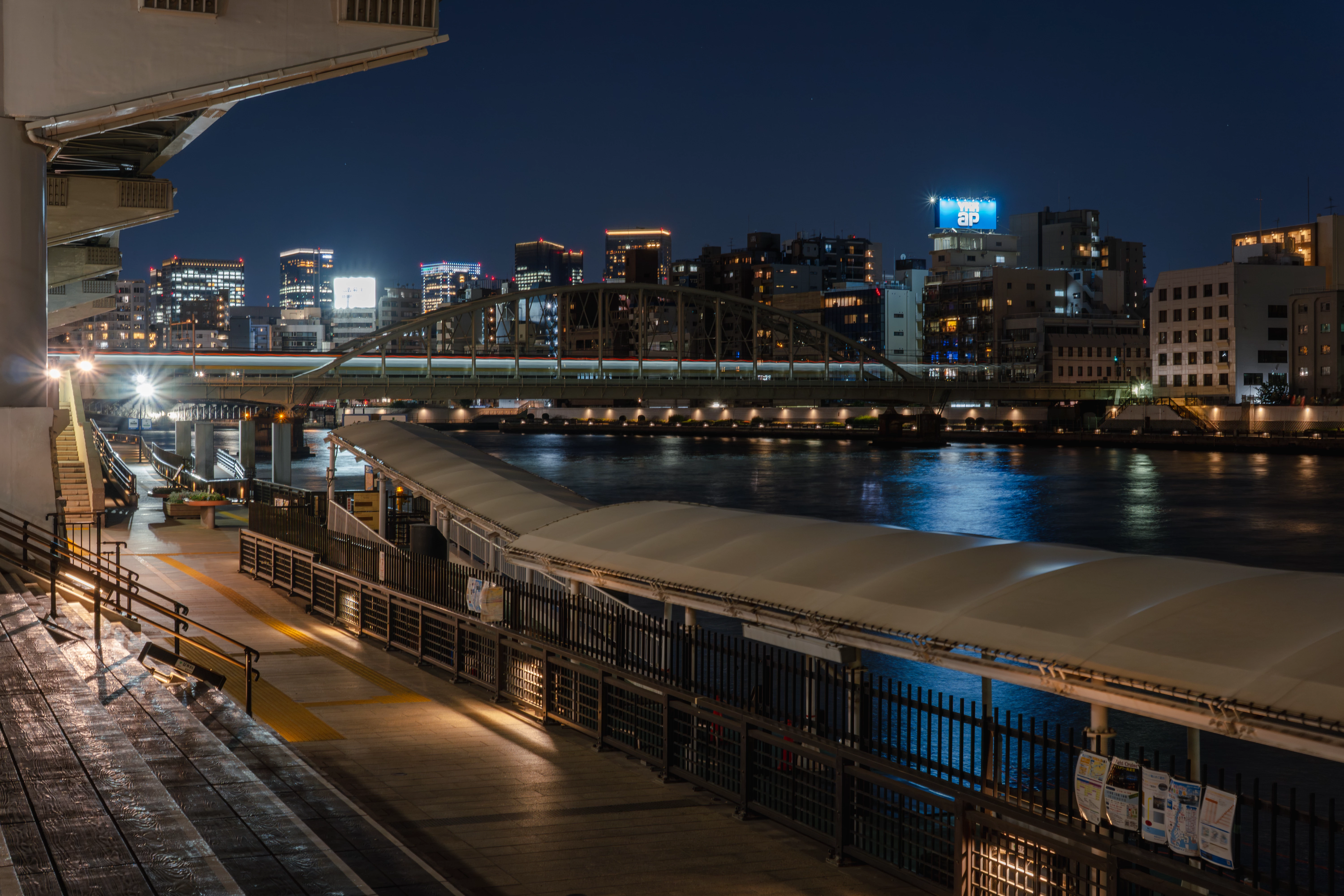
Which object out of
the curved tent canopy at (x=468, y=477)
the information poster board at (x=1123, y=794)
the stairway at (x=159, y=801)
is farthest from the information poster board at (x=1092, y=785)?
the curved tent canopy at (x=468, y=477)

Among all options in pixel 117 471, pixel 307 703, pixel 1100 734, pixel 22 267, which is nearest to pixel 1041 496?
pixel 117 471

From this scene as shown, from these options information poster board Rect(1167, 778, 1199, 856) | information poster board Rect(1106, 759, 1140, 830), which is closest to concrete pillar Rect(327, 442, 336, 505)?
information poster board Rect(1106, 759, 1140, 830)

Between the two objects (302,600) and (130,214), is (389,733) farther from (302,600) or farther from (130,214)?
(130,214)

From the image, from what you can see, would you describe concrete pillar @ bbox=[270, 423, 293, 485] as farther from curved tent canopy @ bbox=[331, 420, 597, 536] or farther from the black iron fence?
the black iron fence

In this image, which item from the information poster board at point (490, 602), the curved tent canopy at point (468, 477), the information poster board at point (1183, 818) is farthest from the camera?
the curved tent canopy at point (468, 477)

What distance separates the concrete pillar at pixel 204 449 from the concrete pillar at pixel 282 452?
164 inches

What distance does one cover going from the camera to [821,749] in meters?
11.2

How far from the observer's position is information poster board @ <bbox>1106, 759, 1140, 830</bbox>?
8805mm

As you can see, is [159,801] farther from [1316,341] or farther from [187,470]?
[1316,341]

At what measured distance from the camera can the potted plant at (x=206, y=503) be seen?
41.7 m

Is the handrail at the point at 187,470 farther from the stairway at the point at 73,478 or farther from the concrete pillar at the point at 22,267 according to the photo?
the concrete pillar at the point at 22,267

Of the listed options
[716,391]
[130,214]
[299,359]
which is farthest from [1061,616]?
[299,359]

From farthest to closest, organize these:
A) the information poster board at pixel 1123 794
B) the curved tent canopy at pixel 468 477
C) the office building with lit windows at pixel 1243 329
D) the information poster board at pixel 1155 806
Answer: the office building with lit windows at pixel 1243 329 → the curved tent canopy at pixel 468 477 → the information poster board at pixel 1123 794 → the information poster board at pixel 1155 806

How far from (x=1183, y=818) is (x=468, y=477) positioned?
679 inches
